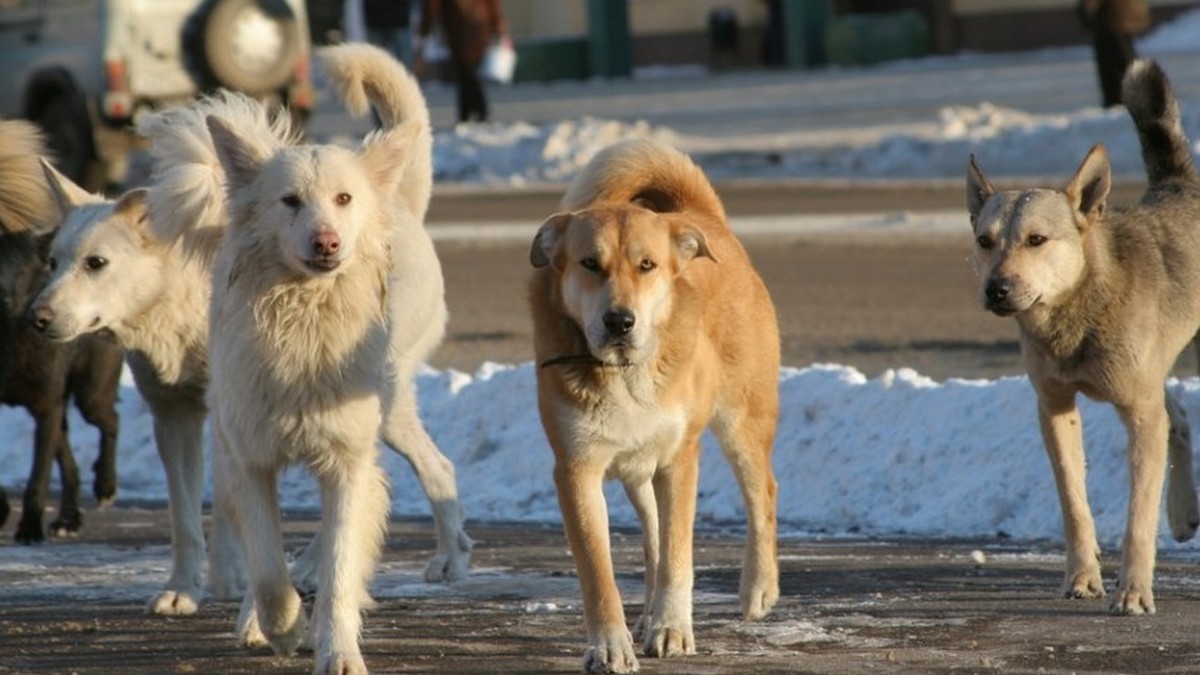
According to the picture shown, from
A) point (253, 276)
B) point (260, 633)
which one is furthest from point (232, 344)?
point (260, 633)

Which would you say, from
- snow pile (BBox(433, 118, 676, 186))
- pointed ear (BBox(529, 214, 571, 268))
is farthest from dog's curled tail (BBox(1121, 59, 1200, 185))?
snow pile (BBox(433, 118, 676, 186))

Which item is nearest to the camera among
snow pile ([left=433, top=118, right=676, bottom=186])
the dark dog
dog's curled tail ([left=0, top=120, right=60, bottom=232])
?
dog's curled tail ([left=0, top=120, right=60, bottom=232])

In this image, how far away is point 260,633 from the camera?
7.79m

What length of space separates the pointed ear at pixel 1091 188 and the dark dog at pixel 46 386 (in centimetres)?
427

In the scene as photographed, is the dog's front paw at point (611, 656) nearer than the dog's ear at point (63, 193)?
Yes

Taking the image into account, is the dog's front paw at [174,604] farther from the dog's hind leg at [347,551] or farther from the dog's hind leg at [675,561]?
the dog's hind leg at [675,561]

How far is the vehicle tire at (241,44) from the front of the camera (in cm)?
2398

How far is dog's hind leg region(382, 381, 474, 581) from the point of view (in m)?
9.23

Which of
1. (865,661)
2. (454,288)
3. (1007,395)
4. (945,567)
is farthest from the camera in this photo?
(454,288)

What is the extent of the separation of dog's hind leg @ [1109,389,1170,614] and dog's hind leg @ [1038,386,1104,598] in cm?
18

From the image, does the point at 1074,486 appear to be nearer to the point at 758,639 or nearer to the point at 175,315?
the point at 758,639

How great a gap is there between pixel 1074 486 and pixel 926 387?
2914 mm

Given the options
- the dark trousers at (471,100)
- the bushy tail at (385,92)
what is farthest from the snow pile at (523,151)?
the bushy tail at (385,92)

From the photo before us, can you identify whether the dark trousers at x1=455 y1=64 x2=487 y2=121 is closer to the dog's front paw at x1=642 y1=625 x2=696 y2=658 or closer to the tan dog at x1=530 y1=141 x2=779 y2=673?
the tan dog at x1=530 y1=141 x2=779 y2=673
